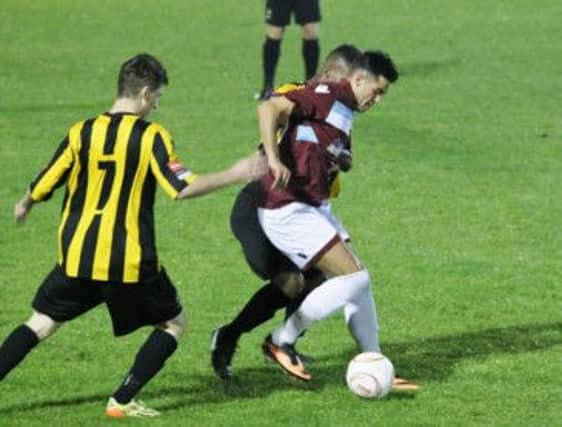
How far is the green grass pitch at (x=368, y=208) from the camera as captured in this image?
32.1 ft

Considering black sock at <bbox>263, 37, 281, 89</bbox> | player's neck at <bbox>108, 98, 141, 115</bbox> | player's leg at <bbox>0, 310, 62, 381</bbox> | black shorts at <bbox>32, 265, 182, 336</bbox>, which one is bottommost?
black sock at <bbox>263, 37, 281, 89</bbox>

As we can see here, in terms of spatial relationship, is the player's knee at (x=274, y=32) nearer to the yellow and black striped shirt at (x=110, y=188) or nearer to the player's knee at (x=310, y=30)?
the player's knee at (x=310, y=30)

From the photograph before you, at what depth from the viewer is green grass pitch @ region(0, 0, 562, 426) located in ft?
32.1

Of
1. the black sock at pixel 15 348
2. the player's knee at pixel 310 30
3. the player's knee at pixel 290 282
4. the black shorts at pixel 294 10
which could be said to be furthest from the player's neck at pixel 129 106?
the player's knee at pixel 310 30

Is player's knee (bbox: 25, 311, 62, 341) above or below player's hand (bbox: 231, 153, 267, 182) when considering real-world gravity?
below

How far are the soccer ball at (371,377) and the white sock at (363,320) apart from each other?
0.82 feet

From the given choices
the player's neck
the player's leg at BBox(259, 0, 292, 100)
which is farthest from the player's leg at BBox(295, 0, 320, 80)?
the player's neck

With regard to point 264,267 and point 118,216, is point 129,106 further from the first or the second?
point 264,267

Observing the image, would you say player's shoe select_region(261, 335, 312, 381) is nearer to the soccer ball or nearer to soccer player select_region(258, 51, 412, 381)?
soccer player select_region(258, 51, 412, 381)

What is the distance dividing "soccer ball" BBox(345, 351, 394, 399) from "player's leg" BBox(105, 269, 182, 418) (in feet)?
3.63

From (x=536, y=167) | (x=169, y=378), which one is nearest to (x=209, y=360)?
(x=169, y=378)

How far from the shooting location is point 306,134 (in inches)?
381

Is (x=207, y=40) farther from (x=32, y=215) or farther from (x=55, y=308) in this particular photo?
(x=55, y=308)

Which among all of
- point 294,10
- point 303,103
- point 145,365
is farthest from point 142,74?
point 294,10
